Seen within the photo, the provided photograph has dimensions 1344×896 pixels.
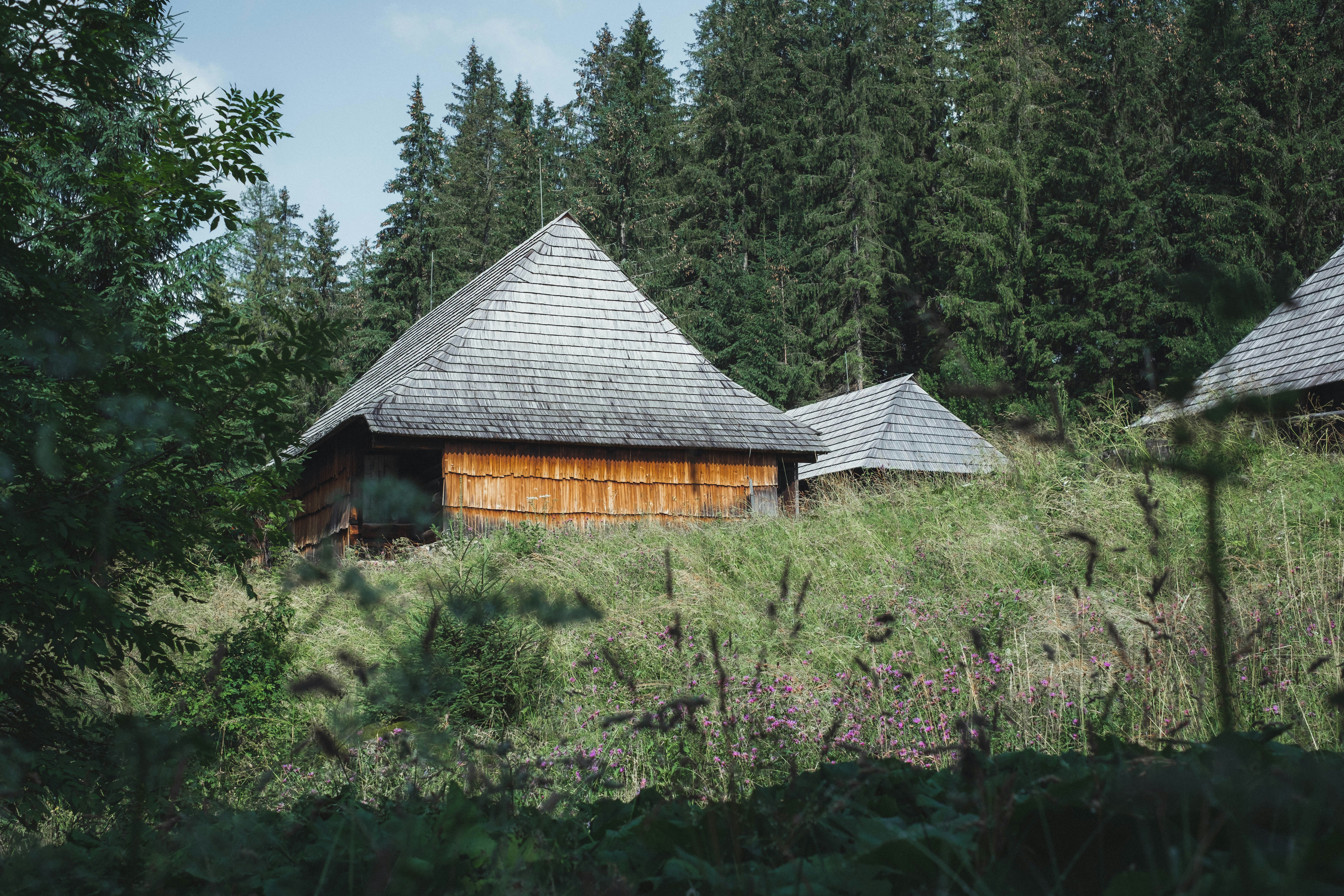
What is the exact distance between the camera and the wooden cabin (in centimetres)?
1401

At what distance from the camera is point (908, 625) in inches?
234

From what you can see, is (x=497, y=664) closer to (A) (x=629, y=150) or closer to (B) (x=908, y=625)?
(B) (x=908, y=625)

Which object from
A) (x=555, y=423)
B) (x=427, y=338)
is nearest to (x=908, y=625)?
(x=555, y=423)

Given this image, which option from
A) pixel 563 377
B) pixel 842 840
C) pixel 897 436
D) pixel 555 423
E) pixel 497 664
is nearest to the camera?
pixel 842 840

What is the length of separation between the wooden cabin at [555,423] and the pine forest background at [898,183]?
1133 centimetres

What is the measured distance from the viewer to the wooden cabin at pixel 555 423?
14008 mm

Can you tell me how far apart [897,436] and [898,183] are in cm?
1767

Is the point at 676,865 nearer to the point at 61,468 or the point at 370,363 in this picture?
the point at 61,468

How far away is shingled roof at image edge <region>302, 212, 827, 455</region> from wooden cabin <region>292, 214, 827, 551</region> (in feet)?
0.09

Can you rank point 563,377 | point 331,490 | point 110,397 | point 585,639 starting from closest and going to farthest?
1. point 110,397
2. point 585,639
3. point 563,377
4. point 331,490

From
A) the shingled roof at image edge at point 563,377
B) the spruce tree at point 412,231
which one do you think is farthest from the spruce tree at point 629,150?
the shingled roof at image edge at point 563,377

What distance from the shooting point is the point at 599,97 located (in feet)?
135

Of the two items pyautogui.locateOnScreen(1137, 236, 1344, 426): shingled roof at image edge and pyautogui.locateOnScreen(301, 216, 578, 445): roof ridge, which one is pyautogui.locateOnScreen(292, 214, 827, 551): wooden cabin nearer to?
pyautogui.locateOnScreen(301, 216, 578, 445): roof ridge

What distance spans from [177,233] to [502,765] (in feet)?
10.9
